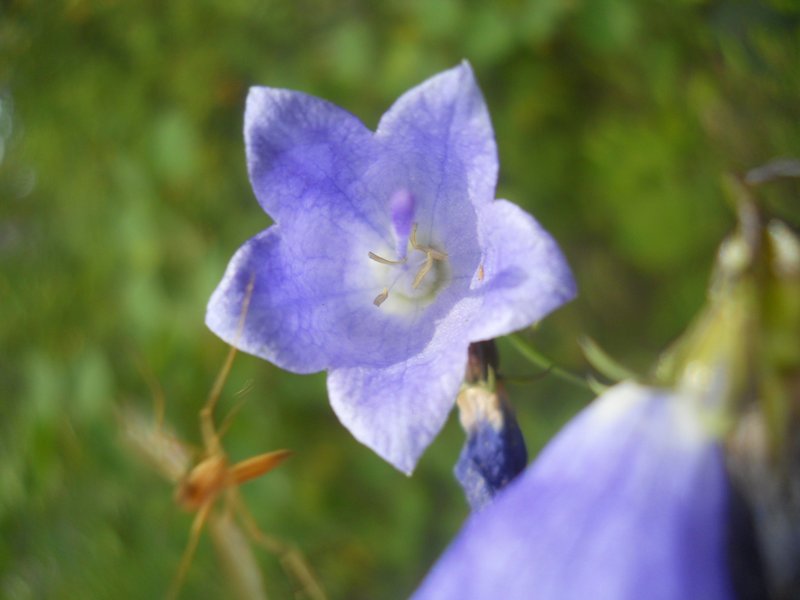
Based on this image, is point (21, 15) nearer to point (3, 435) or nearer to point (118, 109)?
point (118, 109)

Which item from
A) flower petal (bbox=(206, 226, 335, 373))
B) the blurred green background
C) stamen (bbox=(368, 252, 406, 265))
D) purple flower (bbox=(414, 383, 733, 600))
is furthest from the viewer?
the blurred green background

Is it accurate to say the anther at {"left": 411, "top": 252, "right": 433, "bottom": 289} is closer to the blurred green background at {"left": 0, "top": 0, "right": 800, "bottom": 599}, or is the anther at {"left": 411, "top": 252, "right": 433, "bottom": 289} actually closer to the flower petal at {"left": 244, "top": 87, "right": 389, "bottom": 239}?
the flower petal at {"left": 244, "top": 87, "right": 389, "bottom": 239}

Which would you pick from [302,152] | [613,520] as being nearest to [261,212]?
[302,152]

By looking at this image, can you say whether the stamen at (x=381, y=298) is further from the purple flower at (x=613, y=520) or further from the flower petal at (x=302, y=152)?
the purple flower at (x=613, y=520)

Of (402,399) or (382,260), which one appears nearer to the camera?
(402,399)

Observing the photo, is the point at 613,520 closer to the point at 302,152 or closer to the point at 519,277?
the point at 519,277

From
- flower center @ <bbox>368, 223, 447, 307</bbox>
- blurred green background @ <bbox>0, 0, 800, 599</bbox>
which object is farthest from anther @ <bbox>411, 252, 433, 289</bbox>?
blurred green background @ <bbox>0, 0, 800, 599</bbox>
